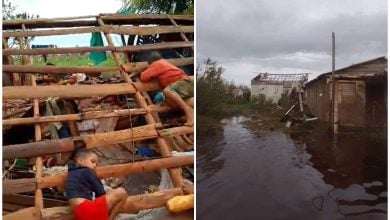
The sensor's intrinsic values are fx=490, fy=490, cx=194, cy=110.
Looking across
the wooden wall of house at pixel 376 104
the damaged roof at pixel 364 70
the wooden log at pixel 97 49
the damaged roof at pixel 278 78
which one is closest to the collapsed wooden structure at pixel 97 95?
the wooden log at pixel 97 49

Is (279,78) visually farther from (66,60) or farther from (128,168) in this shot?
(66,60)

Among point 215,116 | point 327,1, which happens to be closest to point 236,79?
point 215,116

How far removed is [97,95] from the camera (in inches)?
111

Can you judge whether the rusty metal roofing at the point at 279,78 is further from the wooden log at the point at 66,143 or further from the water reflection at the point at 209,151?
the wooden log at the point at 66,143

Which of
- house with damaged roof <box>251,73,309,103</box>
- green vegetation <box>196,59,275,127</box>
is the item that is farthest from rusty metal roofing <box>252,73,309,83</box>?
green vegetation <box>196,59,275,127</box>

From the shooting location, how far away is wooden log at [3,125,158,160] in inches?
99.3

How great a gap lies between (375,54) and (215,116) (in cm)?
103

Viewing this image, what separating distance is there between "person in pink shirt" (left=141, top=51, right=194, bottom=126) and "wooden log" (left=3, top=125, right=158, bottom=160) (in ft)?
0.90

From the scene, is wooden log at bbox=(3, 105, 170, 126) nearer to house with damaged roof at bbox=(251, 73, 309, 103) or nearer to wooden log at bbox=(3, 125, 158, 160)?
wooden log at bbox=(3, 125, 158, 160)

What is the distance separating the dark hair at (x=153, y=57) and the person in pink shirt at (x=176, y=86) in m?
0.09

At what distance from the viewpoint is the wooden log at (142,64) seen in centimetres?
292

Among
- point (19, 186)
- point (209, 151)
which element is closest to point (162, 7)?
point (209, 151)

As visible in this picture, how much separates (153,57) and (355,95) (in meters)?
1.30

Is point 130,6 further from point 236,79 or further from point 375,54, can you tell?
point 375,54
